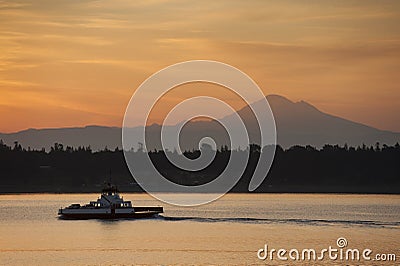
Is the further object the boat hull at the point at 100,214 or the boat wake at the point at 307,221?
the boat hull at the point at 100,214

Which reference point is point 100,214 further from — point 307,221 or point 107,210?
point 307,221

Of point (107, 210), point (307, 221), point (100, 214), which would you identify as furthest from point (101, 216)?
point (307, 221)

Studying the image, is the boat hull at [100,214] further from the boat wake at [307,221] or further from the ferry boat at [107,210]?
the boat wake at [307,221]

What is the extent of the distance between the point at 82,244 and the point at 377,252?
91.4ft

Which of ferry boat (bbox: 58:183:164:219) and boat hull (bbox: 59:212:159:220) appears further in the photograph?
ferry boat (bbox: 58:183:164:219)

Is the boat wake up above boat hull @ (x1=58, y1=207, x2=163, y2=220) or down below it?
below

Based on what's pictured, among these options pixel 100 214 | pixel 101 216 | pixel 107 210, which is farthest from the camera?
pixel 107 210

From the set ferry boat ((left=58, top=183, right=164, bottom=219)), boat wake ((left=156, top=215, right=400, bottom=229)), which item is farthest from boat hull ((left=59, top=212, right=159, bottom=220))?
boat wake ((left=156, top=215, right=400, bottom=229))

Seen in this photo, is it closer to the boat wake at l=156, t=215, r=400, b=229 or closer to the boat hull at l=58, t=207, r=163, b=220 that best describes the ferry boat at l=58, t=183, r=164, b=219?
the boat hull at l=58, t=207, r=163, b=220

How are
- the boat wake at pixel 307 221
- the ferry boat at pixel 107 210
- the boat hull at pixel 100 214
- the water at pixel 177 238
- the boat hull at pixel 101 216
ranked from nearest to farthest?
the water at pixel 177 238 → the boat wake at pixel 307 221 → the boat hull at pixel 101 216 → the boat hull at pixel 100 214 → the ferry boat at pixel 107 210

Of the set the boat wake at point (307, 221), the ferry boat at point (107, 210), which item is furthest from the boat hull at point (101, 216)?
the boat wake at point (307, 221)

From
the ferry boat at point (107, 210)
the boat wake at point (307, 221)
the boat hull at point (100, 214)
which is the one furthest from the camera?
the ferry boat at point (107, 210)

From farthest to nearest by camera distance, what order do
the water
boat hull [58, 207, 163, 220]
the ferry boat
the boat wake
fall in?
the ferry boat < boat hull [58, 207, 163, 220] < the boat wake < the water

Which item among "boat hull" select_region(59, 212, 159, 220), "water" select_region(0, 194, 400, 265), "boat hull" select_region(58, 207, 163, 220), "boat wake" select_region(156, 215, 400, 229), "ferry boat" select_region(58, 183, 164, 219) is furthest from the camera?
"ferry boat" select_region(58, 183, 164, 219)
